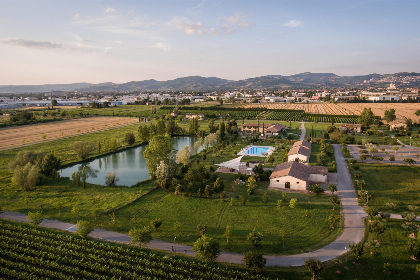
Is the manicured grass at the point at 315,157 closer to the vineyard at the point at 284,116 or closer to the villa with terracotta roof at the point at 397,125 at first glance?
the villa with terracotta roof at the point at 397,125

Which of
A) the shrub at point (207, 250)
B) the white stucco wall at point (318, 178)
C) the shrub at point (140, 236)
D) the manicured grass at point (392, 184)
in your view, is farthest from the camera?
the white stucco wall at point (318, 178)

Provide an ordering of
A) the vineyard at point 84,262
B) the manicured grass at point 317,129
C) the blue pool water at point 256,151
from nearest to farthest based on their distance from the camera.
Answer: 1. the vineyard at point 84,262
2. the blue pool water at point 256,151
3. the manicured grass at point 317,129

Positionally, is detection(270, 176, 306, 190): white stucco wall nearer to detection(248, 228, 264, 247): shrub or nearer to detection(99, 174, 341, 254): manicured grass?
detection(99, 174, 341, 254): manicured grass

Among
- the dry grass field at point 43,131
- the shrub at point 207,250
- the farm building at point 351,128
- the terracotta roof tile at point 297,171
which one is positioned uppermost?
the dry grass field at point 43,131

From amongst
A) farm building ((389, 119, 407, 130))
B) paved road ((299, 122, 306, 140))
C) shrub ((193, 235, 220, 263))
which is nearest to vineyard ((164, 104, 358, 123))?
paved road ((299, 122, 306, 140))

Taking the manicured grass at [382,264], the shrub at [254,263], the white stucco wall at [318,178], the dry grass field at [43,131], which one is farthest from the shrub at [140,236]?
the dry grass field at [43,131]

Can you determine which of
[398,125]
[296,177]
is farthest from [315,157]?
[398,125]
